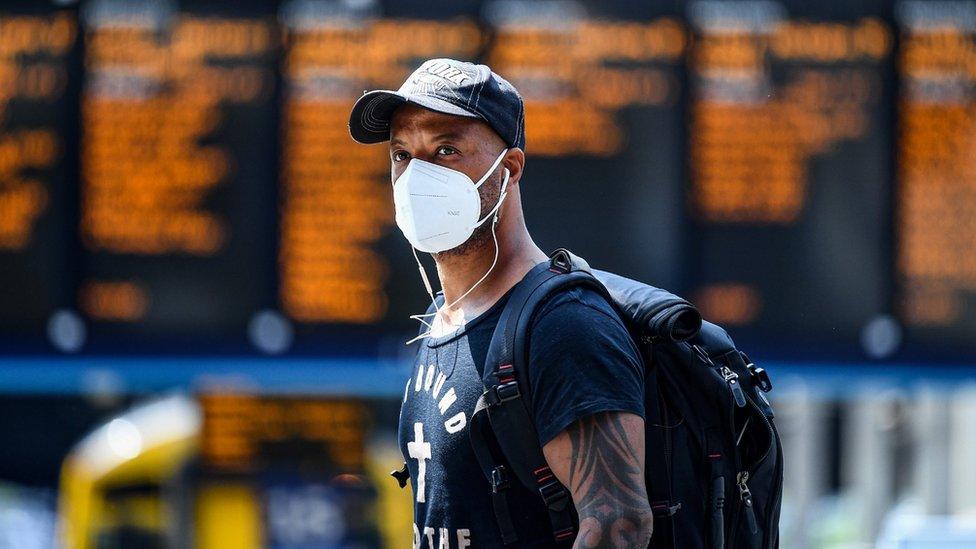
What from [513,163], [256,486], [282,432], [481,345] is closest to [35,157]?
[282,432]

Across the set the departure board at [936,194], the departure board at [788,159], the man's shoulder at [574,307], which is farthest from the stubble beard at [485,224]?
the departure board at [936,194]

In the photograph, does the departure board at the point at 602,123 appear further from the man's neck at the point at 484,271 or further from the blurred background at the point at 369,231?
the man's neck at the point at 484,271

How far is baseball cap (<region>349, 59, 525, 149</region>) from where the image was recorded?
2.16 m

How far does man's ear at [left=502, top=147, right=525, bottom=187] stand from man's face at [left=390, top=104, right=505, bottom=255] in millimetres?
15

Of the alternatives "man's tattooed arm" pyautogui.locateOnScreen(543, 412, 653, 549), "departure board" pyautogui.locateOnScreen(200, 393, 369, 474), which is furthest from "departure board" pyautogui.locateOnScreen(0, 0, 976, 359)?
"man's tattooed arm" pyautogui.locateOnScreen(543, 412, 653, 549)

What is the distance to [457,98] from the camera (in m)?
2.16

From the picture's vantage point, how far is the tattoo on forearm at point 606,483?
1.94m

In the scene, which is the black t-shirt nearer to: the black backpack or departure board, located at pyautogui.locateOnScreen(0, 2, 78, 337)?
the black backpack

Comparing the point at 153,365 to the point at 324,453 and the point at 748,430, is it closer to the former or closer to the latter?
the point at 324,453

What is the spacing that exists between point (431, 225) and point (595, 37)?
10.5 ft

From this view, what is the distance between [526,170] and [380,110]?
9.78ft

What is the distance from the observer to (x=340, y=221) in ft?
17.5

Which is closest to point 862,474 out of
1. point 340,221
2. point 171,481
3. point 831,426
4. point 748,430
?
point 831,426

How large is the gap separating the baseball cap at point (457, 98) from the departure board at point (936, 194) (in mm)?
3386
